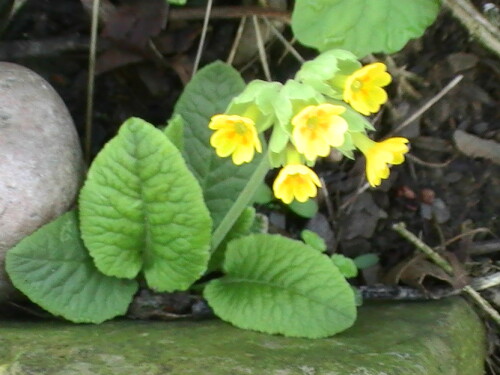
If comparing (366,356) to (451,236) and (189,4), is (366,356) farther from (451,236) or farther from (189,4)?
(189,4)

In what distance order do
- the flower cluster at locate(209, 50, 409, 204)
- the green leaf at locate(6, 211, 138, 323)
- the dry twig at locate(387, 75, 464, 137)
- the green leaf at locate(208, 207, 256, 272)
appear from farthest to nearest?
the dry twig at locate(387, 75, 464, 137), the green leaf at locate(208, 207, 256, 272), the green leaf at locate(6, 211, 138, 323), the flower cluster at locate(209, 50, 409, 204)

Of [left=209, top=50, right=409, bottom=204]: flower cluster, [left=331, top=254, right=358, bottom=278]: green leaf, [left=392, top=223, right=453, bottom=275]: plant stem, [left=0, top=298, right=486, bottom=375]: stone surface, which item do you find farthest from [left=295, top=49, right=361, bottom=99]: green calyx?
[left=392, top=223, right=453, bottom=275]: plant stem

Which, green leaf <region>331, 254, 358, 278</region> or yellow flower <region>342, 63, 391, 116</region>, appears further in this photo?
green leaf <region>331, 254, 358, 278</region>

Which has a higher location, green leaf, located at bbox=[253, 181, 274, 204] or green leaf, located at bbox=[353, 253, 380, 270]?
green leaf, located at bbox=[253, 181, 274, 204]

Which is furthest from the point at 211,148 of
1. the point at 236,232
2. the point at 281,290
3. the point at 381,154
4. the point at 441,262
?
the point at 441,262

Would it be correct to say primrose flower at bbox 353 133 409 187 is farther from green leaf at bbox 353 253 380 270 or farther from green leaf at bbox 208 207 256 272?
green leaf at bbox 353 253 380 270

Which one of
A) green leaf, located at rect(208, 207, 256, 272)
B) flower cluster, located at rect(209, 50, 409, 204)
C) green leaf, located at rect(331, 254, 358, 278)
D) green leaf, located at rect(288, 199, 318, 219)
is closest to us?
flower cluster, located at rect(209, 50, 409, 204)

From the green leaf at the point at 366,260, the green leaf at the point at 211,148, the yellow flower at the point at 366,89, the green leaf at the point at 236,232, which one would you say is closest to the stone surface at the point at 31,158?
the green leaf at the point at 211,148

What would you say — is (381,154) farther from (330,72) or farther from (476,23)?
(476,23)

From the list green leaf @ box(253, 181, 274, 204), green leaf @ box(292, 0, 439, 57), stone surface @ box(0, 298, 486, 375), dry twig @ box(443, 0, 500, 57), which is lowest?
stone surface @ box(0, 298, 486, 375)
